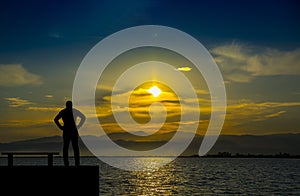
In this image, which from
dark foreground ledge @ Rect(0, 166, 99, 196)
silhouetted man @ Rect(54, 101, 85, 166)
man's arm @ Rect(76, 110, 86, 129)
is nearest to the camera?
dark foreground ledge @ Rect(0, 166, 99, 196)

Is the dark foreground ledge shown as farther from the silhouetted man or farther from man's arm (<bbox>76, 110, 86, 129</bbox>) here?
man's arm (<bbox>76, 110, 86, 129</bbox>)

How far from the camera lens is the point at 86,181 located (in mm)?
18734

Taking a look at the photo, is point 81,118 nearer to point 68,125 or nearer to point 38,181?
point 68,125

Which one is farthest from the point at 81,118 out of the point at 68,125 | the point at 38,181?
the point at 38,181

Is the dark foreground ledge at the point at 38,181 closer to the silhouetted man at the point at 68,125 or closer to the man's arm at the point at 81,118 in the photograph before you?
the silhouetted man at the point at 68,125

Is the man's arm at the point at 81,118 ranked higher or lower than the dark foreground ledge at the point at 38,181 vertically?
higher

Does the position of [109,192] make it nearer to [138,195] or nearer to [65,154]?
[138,195]

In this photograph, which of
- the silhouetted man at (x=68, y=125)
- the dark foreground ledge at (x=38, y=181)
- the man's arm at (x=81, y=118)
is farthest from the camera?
the man's arm at (x=81, y=118)

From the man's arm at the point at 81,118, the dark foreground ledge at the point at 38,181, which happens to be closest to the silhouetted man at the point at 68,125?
the man's arm at the point at 81,118

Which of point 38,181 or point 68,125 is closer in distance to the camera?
point 38,181

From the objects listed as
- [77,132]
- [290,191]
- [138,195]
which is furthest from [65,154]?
[290,191]

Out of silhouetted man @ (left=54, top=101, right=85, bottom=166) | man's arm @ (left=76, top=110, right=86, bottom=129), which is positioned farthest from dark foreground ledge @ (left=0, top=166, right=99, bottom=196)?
man's arm @ (left=76, top=110, right=86, bottom=129)

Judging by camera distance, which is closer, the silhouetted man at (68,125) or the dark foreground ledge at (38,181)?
the dark foreground ledge at (38,181)

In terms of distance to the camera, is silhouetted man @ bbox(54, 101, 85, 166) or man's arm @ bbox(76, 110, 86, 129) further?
man's arm @ bbox(76, 110, 86, 129)
